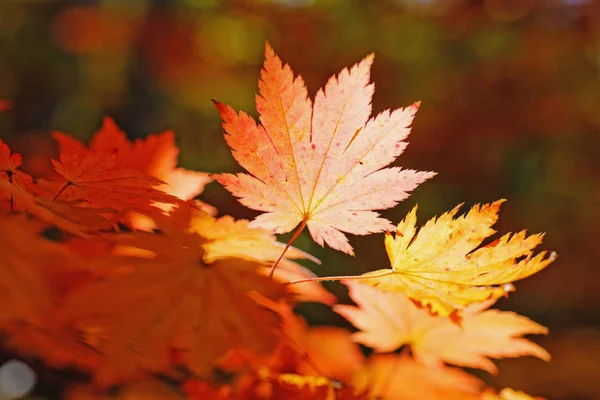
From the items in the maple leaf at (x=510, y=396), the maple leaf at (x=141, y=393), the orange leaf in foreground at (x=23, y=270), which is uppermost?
the maple leaf at (x=510, y=396)

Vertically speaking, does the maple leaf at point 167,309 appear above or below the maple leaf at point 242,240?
below

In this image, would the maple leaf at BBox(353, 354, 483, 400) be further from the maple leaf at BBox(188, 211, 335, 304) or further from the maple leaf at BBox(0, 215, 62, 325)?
the maple leaf at BBox(0, 215, 62, 325)

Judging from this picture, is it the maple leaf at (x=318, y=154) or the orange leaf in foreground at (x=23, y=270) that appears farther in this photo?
the maple leaf at (x=318, y=154)

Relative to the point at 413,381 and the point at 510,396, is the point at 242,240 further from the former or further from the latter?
the point at 413,381

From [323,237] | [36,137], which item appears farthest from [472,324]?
[36,137]

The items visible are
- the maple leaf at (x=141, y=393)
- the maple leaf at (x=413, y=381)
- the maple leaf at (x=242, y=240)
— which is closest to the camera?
the maple leaf at (x=242, y=240)

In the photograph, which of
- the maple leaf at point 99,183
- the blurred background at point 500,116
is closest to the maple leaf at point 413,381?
the maple leaf at point 99,183

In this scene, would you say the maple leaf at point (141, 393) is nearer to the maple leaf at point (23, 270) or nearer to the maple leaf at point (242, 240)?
the maple leaf at point (242, 240)
